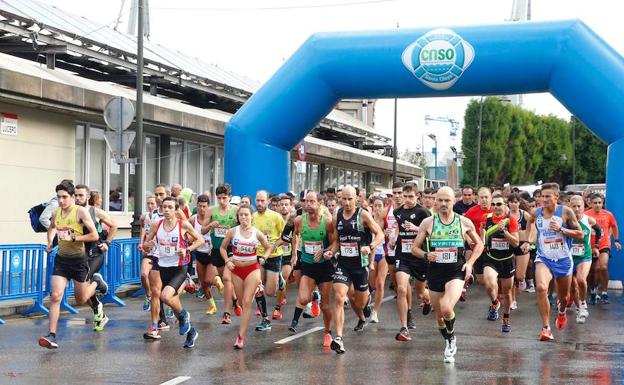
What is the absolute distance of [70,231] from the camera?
37.2 ft

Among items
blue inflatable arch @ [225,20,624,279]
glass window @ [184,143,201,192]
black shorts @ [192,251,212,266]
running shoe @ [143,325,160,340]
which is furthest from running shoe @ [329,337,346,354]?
glass window @ [184,143,201,192]

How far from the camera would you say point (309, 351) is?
10648 mm

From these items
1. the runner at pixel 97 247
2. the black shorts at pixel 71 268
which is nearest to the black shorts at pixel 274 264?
the runner at pixel 97 247

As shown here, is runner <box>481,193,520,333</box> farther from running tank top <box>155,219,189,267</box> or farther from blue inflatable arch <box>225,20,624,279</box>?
blue inflatable arch <box>225,20,624,279</box>

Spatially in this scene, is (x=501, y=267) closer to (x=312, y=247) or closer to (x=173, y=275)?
(x=312, y=247)

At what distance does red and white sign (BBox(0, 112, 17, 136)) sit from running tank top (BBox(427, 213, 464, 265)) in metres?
10.3

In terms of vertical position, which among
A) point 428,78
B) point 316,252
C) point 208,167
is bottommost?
point 316,252

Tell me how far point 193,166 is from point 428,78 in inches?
415

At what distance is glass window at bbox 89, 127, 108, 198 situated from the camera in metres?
21.9

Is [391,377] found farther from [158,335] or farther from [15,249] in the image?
[15,249]

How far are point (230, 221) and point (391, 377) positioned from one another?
529cm

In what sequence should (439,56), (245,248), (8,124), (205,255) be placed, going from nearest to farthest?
(245,248), (205,255), (8,124), (439,56)

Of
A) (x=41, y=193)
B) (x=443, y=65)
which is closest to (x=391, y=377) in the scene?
(x=443, y=65)

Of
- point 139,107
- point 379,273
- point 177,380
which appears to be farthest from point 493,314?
point 139,107
